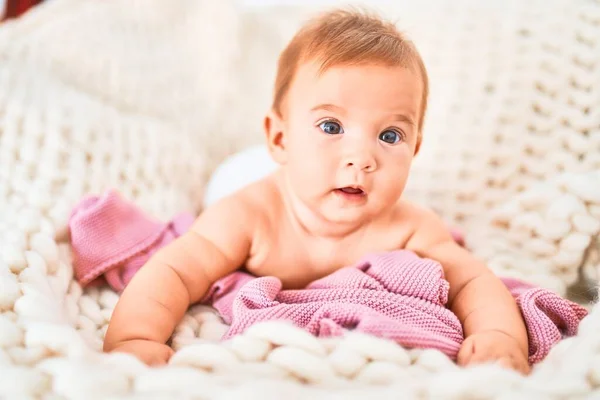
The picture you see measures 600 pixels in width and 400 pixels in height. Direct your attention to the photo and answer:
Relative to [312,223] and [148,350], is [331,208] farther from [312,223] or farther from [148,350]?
[148,350]

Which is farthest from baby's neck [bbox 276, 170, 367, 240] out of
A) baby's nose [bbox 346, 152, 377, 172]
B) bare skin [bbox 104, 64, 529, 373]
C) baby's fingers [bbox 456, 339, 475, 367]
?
baby's fingers [bbox 456, 339, 475, 367]

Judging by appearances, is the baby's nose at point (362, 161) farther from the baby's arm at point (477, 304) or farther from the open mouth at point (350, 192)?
the baby's arm at point (477, 304)

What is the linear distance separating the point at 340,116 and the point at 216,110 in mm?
820

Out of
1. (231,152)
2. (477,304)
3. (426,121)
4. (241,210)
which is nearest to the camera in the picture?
Result: (477,304)

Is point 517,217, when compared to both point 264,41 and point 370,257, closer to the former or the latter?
point 370,257

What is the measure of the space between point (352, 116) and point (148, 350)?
0.37 meters

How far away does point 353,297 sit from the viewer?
66 cm

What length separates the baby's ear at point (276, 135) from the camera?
0.84 metres

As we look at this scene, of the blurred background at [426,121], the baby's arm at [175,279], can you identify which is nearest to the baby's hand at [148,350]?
the baby's arm at [175,279]

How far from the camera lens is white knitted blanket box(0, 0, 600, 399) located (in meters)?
0.48

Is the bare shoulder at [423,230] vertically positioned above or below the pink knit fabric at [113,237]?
above

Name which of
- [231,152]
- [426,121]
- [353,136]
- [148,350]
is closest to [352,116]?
[353,136]

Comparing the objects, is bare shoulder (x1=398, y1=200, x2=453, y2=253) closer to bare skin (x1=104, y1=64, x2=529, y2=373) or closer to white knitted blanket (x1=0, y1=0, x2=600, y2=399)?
bare skin (x1=104, y1=64, x2=529, y2=373)

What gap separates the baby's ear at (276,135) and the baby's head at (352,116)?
0.04 metres
